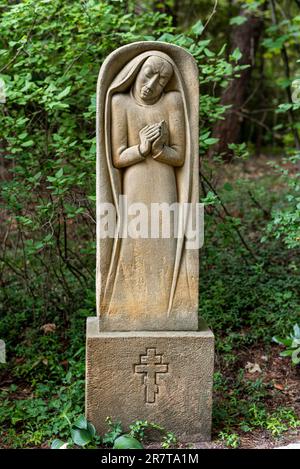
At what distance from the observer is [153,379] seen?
3891 millimetres

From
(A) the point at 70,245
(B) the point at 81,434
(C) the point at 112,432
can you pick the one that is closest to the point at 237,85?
(A) the point at 70,245

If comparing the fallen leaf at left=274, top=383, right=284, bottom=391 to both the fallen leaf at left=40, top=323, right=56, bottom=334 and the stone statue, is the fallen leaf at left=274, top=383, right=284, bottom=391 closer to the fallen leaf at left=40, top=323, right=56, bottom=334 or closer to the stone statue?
the stone statue

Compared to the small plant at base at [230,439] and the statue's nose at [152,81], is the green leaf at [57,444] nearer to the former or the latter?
the small plant at base at [230,439]

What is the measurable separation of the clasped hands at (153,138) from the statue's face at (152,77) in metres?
0.19

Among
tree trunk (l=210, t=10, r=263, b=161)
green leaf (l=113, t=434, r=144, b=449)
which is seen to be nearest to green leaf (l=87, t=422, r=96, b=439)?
green leaf (l=113, t=434, r=144, b=449)

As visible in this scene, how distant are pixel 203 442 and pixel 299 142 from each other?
428cm

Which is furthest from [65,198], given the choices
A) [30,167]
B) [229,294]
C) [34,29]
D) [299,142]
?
[299,142]

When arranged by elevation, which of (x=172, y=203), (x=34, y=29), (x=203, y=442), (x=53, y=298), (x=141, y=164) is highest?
(x=34, y=29)

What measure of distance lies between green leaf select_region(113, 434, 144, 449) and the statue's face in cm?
218

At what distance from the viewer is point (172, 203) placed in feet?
12.7

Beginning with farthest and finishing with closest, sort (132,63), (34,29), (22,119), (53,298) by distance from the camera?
(53,298), (34,29), (22,119), (132,63)

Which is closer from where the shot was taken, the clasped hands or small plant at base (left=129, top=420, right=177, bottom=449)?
the clasped hands

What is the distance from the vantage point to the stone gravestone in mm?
3750

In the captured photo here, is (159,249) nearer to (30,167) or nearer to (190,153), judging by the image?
(190,153)
